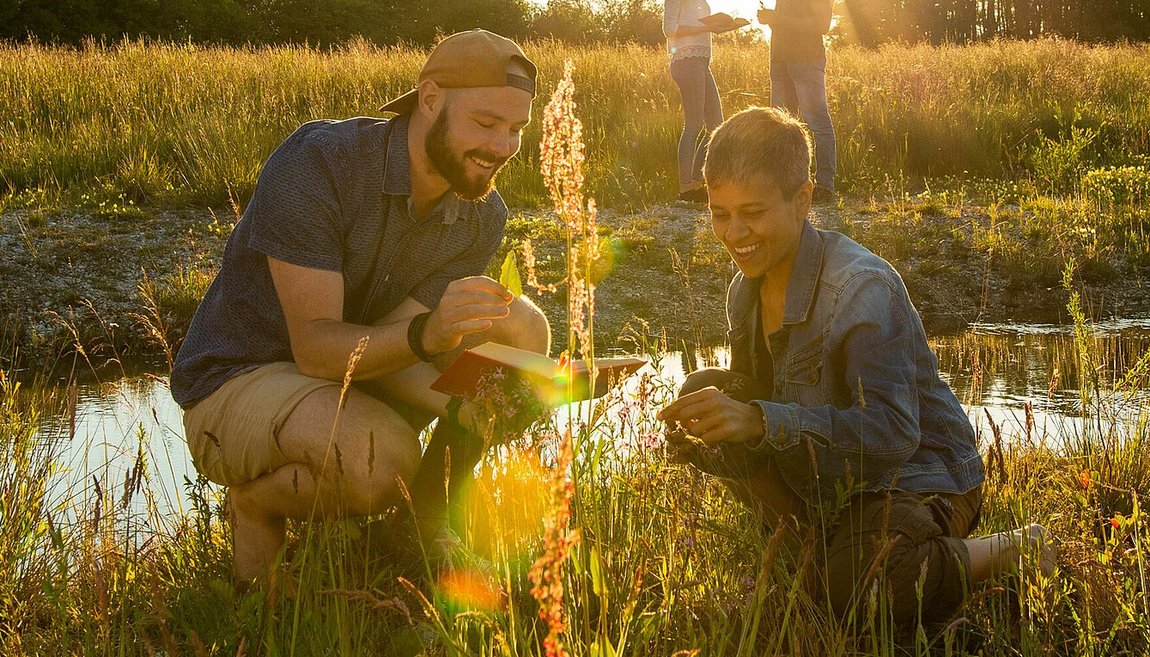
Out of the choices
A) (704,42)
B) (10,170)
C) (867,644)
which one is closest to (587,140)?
(704,42)

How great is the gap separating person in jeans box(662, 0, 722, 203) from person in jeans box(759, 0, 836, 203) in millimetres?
524

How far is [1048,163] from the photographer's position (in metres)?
10.4

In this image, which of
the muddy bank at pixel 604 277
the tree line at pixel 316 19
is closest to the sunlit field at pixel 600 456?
the muddy bank at pixel 604 277

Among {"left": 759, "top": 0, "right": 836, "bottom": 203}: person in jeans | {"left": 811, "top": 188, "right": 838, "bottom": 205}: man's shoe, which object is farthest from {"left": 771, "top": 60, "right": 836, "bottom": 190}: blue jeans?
{"left": 811, "top": 188, "right": 838, "bottom": 205}: man's shoe

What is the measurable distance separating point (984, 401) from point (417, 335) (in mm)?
3472

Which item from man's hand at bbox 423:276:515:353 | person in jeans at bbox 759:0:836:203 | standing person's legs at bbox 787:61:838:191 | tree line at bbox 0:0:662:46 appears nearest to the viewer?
man's hand at bbox 423:276:515:353

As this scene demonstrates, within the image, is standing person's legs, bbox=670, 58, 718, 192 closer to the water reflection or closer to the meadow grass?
the water reflection

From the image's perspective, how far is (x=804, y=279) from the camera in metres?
2.88

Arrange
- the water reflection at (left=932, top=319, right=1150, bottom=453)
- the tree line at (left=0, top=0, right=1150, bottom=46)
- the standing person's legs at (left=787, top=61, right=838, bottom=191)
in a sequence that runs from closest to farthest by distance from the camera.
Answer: the water reflection at (left=932, top=319, right=1150, bottom=453), the standing person's legs at (left=787, top=61, right=838, bottom=191), the tree line at (left=0, top=0, right=1150, bottom=46)

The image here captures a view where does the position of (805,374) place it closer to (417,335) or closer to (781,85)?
(417,335)

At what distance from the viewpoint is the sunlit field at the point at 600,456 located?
208cm

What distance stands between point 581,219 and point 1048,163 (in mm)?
10161

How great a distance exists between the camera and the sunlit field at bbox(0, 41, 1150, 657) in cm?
208

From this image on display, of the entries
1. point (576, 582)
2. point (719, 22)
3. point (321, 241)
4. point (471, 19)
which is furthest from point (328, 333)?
point (471, 19)
